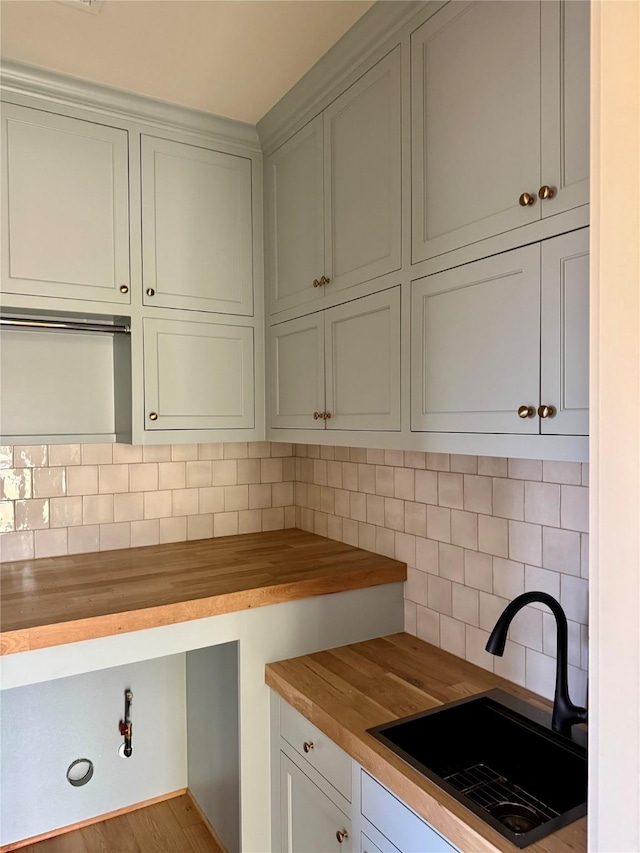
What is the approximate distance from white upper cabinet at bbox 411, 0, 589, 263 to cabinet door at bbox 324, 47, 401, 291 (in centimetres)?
9

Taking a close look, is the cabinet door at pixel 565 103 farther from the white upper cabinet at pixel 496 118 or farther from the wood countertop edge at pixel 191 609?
the wood countertop edge at pixel 191 609

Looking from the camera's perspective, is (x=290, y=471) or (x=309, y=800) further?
(x=290, y=471)

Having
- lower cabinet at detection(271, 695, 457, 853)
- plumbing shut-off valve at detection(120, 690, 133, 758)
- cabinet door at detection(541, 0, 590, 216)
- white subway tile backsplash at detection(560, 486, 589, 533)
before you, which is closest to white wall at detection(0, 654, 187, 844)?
plumbing shut-off valve at detection(120, 690, 133, 758)

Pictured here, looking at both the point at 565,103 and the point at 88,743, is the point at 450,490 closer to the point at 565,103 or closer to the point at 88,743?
the point at 565,103

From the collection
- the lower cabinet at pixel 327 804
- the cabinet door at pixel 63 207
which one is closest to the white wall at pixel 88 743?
the lower cabinet at pixel 327 804

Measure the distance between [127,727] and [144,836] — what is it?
0.38m

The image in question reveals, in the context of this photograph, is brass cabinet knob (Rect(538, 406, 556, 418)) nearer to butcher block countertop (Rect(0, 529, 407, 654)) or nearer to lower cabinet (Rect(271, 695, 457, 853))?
lower cabinet (Rect(271, 695, 457, 853))

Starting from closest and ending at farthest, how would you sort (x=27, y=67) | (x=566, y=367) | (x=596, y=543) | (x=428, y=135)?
(x=596, y=543) → (x=566, y=367) → (x=428, y=135) → (x=27, y=67)

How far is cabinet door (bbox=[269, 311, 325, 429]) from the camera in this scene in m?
1.91

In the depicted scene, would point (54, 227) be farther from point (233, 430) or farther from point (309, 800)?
point (309, 800)

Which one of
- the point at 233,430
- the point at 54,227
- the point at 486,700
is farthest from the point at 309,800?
the point at 54,227

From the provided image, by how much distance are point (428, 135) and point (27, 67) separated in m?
1.26

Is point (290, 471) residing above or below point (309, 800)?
above

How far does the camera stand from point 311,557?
6.88 ft
